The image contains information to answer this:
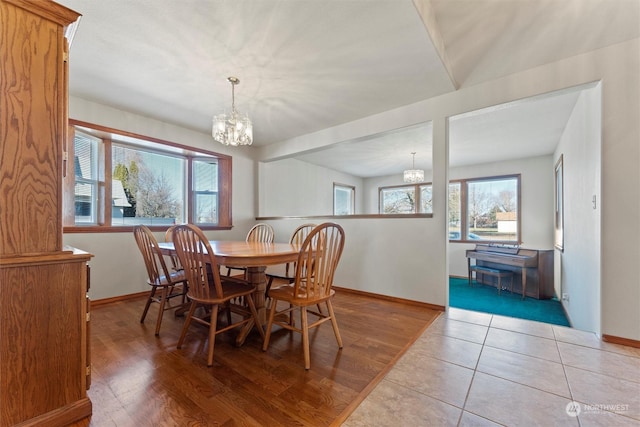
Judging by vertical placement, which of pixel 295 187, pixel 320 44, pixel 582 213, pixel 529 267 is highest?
pixel 320 44

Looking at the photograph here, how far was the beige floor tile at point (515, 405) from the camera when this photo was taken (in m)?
1.23

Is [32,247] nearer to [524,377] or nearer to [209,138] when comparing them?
[524,377]

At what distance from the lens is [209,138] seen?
408cm

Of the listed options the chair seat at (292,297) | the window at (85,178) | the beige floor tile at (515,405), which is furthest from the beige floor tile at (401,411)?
the window at (85,178)

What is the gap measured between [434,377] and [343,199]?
591 cm

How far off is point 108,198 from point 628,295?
16.4 ft

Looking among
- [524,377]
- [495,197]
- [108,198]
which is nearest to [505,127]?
[495,197]

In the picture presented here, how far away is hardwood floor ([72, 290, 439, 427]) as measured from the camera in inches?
50.3

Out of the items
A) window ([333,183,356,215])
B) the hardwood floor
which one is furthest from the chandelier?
window ([333,183,356,215])

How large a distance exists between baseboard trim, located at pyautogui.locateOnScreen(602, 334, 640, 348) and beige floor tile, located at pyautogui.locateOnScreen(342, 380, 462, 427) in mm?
1612

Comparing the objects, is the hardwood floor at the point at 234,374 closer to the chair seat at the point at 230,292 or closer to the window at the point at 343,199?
the chair seat at the point at 230,292

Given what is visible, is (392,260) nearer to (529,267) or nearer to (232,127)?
(232,127)

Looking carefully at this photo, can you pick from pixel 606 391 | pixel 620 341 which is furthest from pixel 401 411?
pixel 620 341

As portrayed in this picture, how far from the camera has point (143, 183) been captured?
3604 millimetres
